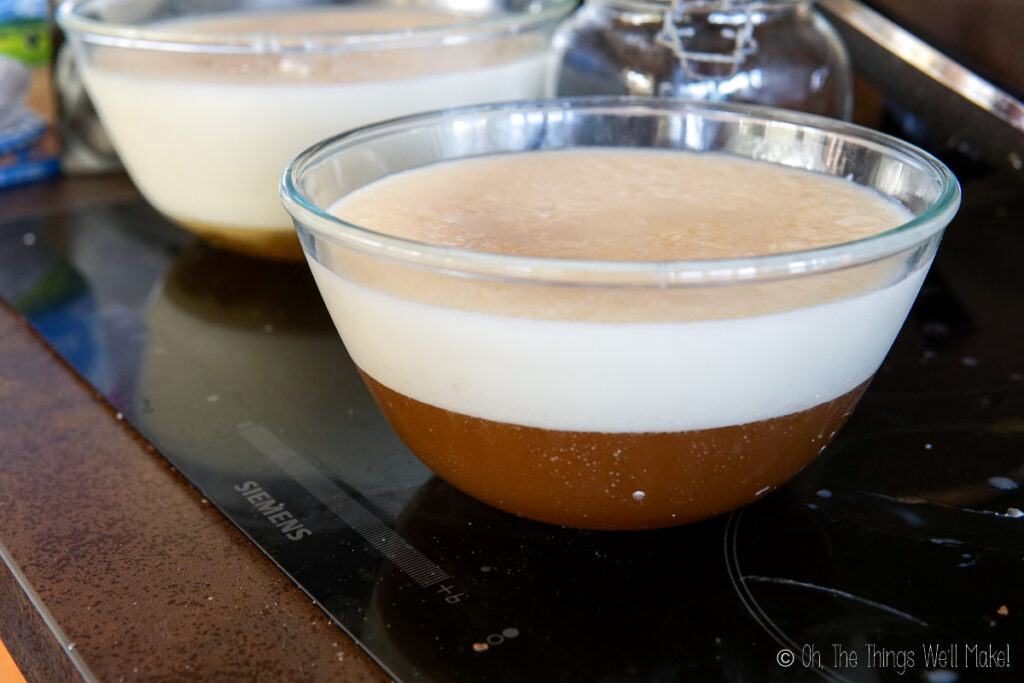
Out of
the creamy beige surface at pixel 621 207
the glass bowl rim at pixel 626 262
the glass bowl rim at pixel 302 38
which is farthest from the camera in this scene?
the glass bowl rim at pixel 302 38

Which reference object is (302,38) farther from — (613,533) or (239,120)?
(613,533)

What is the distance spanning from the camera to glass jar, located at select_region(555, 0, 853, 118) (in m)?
0.88

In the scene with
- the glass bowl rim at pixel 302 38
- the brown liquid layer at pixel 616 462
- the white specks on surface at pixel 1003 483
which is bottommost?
the white specks on surface at pixel 1003 483

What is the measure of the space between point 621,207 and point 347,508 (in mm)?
239

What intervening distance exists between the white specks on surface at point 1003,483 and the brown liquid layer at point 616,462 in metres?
0.15

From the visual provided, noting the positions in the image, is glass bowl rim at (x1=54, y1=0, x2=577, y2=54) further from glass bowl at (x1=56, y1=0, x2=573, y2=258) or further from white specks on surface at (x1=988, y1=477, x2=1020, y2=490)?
white specks on surface at (x1=988, y1=477, x2=1020, y2=490)

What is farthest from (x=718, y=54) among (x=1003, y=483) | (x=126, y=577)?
(x=126, y=577)

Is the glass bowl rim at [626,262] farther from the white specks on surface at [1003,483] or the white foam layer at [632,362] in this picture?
the white specks on surface at [1003,483]

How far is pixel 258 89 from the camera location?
0.85 metres

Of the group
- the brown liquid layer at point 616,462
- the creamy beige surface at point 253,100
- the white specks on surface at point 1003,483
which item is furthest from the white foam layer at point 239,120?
the white specks on surface at point 1003,483

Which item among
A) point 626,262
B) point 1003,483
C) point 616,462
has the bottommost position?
point 1003,483

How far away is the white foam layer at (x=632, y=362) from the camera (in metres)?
0.47

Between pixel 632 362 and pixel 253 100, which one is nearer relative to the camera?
pixel 632 362

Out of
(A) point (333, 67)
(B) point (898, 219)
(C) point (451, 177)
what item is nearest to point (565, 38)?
(A) point (333, 67)
